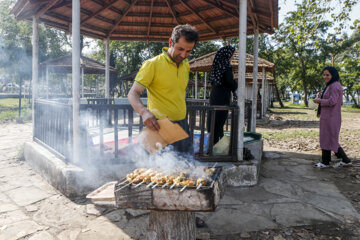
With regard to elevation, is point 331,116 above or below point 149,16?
below

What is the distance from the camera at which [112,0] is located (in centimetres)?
589

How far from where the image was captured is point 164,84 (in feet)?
9.32

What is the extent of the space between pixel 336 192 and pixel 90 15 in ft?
20.4

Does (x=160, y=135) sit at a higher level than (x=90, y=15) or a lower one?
lower

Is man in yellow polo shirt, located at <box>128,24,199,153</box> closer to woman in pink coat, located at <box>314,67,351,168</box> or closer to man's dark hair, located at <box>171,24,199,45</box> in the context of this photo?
man's dark hair, located at <box>171,24,199,45</box>

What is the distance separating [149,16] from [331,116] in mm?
4874

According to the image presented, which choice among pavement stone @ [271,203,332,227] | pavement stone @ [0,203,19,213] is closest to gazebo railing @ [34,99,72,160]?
pavement stone @ [0,203,19,213]

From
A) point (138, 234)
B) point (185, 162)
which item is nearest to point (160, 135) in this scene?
point (185, 162)

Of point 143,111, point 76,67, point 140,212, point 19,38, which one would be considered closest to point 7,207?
point 140,212

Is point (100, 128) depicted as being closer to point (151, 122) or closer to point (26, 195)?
point (26, 195)

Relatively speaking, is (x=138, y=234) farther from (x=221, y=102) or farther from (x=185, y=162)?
(x=221, y=102)

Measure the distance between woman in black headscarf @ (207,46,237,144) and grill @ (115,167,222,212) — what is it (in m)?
2.79

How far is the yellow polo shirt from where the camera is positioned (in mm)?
2729

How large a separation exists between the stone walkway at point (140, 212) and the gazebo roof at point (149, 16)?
10.8 feet
